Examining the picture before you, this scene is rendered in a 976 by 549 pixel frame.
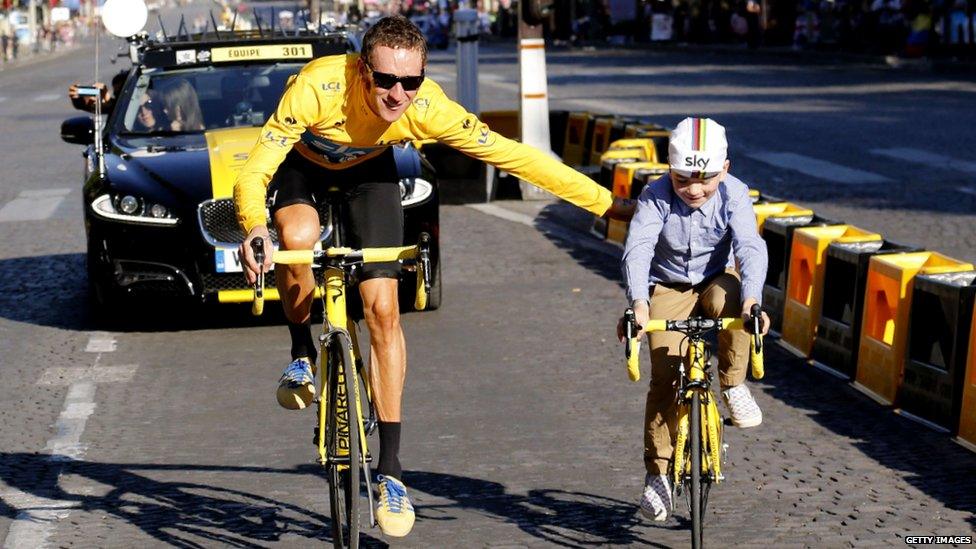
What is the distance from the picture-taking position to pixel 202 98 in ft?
40.9

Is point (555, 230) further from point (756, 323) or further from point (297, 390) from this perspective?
point (756, 323)

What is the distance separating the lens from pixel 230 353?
10.4 m

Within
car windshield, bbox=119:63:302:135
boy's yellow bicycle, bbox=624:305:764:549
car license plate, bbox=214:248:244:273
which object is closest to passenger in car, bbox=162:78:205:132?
car windshield, bbox=119:63:302:135

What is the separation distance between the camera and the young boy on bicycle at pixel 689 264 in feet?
20.2

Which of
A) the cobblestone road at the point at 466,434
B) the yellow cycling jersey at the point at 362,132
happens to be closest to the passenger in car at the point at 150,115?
the cobblestone road at the point at 466,434

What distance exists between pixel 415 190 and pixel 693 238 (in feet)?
16.0

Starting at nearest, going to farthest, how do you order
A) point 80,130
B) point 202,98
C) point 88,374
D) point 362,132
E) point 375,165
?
1. point 362,132
2. point 375,165
3. point 88,374
4. point 80,130
5. point 202,98

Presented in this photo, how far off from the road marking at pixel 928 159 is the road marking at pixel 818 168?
36.2 inches

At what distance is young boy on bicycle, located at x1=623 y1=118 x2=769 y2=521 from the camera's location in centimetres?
616

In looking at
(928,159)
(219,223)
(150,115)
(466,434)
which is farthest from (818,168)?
(466,434)

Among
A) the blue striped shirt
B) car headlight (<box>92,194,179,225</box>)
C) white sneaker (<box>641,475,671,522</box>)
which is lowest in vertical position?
white sneaker (<box>641,475,671,522</box>)

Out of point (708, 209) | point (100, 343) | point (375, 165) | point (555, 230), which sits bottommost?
point (555, 230)

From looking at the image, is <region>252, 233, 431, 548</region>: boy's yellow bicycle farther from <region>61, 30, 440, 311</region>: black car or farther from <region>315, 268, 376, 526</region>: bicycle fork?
<region>61, 30, 440, 311</region>: black car

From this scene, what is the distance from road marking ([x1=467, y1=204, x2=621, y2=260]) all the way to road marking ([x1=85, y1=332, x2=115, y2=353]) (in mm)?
4431
